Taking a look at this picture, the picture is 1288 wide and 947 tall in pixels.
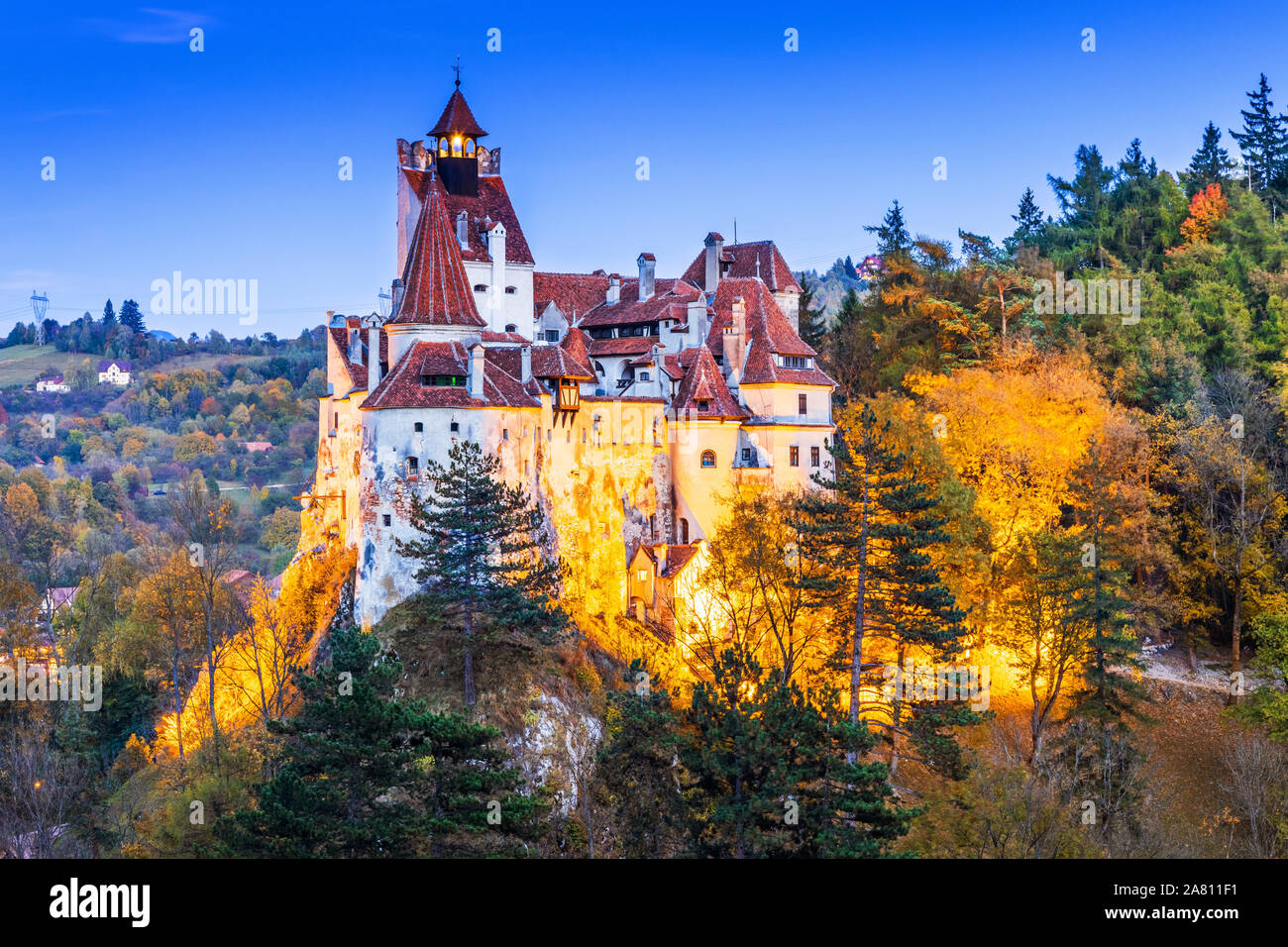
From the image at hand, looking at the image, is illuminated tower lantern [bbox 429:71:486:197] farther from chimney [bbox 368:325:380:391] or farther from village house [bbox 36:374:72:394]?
village house [bbox 36:374:72:394]

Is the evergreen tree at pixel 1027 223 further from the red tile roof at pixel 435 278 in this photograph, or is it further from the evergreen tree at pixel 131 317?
the evergreen tree at pixel 131 317

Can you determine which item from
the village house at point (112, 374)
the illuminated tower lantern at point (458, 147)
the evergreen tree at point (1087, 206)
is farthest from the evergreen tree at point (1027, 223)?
the village house at point (112, 374)

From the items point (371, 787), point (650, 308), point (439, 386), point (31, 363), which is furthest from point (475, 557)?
→ point (31, 363)

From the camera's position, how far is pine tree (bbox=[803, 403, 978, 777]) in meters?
42.2

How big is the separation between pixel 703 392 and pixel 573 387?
6.12m

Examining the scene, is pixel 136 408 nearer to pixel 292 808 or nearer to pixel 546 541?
pixel 546 541

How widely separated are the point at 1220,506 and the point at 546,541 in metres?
31.1

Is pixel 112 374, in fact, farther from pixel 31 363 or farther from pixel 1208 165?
pixel 1208 165

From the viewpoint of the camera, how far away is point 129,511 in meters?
127

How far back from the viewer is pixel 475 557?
46.5 metres

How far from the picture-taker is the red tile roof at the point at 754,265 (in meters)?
63.9

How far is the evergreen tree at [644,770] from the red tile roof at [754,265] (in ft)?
100

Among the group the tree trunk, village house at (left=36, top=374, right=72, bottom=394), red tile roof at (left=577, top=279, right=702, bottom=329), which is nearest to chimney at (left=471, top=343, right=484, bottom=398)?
the tree trunk
